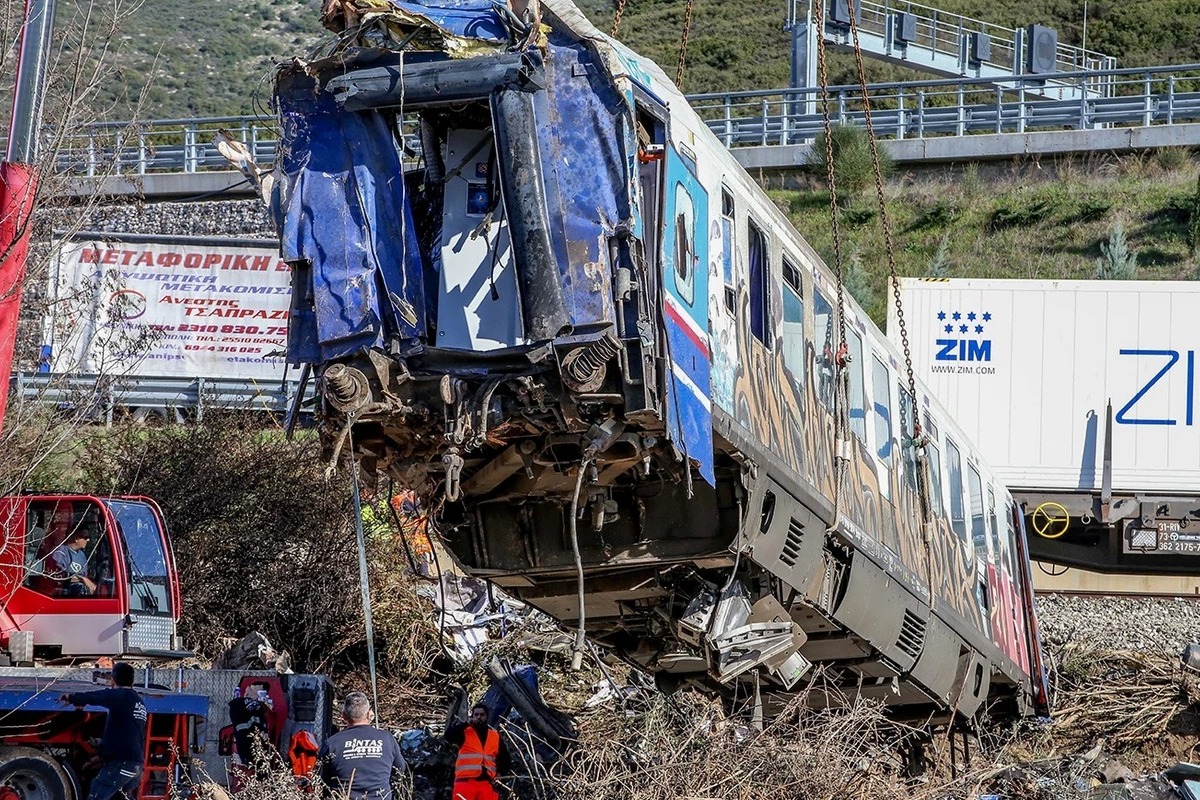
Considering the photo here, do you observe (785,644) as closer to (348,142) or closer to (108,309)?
(348,142)

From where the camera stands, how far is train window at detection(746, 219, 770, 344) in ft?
32.2

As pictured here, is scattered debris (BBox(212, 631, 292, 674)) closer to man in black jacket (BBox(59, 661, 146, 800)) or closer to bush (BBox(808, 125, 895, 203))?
man in black jacket (BBox(59, 661, 146, 800))

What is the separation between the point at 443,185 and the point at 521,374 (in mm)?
1105

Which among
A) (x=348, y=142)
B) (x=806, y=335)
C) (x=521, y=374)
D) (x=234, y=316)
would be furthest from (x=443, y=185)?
(x=234, y=316)

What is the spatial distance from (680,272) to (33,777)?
5736 mm

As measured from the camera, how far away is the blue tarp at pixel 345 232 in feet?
28.4

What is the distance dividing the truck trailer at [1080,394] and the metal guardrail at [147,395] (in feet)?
26.4

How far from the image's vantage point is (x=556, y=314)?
8.38 metres

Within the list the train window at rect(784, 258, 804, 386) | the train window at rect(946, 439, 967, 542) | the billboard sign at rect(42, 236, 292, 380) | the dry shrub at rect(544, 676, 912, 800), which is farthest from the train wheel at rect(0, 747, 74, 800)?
the billboard sign at rect(42, 236, 292, 380)

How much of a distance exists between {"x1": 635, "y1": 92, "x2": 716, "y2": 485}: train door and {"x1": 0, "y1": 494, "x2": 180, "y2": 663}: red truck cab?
606cm

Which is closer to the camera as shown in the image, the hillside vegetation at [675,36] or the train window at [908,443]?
the train window at [908,443]

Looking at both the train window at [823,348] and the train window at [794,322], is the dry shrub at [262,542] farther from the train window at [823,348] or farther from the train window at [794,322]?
the train window at [794,322]

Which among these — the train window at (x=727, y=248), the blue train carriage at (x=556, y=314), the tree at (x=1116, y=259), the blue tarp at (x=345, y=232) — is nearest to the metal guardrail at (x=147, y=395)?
the blue train carriage at (x=556, y=314)

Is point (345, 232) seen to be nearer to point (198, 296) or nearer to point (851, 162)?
point (198, 296)
